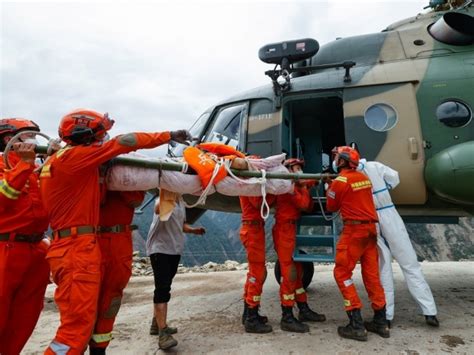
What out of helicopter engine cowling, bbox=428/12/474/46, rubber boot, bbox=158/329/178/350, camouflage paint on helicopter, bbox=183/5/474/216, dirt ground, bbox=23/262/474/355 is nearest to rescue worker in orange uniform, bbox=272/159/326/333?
dirt ground, bbox=23/262/474/355

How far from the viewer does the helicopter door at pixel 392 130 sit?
4.48 m

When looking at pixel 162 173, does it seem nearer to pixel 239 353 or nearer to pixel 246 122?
pixel 239 353

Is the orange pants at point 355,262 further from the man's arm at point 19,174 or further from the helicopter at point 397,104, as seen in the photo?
the man's arm at point 19,174

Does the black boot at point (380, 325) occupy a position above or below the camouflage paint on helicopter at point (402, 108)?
below

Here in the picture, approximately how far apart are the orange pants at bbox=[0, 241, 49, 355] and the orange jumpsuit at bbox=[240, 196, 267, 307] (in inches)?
80.5

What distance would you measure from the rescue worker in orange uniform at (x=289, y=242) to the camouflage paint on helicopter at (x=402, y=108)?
3.60 ft

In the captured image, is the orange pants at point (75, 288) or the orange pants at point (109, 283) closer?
the orange pants at point (75, 288)

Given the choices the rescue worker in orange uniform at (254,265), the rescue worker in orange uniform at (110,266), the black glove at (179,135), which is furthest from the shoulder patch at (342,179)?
the rescue worker in orange uniform at (110,266)

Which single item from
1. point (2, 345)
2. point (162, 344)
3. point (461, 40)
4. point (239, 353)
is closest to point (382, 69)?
point (461, 40)

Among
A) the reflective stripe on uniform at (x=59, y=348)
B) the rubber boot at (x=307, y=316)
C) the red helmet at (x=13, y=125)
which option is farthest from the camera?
the rubber boot at (x=307, y=316)

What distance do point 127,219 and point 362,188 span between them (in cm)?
247

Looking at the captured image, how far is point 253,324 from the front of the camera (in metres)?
3.96

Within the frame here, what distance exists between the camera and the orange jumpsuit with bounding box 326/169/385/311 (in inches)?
148

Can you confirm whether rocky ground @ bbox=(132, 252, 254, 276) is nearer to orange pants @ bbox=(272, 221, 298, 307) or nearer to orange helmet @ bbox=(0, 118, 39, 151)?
orange pants @ bbox=(272, 221, 298, 307)
